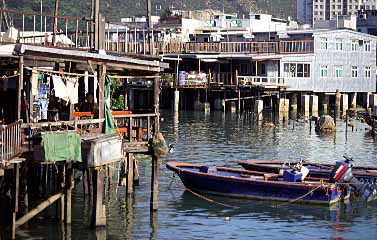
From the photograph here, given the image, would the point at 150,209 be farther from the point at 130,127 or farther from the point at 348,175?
the point at 348,175

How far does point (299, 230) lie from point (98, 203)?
22.6ft

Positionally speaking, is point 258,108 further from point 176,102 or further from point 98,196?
point 98,196

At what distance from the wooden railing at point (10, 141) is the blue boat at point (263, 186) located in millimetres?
11126

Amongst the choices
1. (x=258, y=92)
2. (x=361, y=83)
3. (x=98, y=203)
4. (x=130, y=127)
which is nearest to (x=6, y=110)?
(x=130, y=127)

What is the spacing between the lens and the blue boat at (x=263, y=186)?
31250 millimetres

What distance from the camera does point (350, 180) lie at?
3188 cm

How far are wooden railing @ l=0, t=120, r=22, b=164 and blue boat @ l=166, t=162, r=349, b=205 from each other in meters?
11.1

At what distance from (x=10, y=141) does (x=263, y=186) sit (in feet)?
40.0

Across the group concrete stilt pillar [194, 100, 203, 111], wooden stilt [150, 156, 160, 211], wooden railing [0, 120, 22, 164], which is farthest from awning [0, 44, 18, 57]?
concrete stilt pillar [194, 100, 203, 111]

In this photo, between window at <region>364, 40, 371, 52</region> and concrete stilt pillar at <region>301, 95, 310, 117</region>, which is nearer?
concrete stilt pillar at <region>301, 95, 310, 117</region>

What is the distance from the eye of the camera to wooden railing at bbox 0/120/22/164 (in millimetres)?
21844

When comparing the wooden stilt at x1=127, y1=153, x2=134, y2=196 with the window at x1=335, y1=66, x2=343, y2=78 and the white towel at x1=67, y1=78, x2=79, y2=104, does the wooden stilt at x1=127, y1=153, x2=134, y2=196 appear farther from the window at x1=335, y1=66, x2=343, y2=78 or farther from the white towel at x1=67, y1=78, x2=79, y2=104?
the window at x1=335, y1=66, x2=343, y2=78

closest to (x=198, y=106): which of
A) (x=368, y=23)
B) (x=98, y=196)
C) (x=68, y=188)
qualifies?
(x=368, y=23)

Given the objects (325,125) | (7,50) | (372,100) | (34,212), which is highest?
(7,50)
